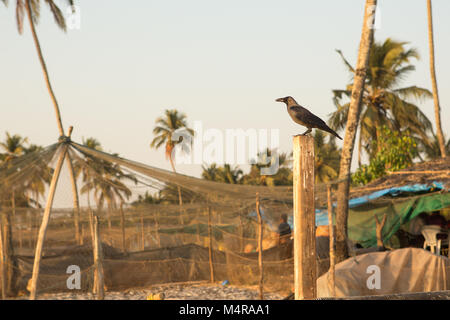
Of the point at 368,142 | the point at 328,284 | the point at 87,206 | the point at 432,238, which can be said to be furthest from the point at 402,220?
the point at 368,142

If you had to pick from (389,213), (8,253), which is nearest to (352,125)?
(389,213)

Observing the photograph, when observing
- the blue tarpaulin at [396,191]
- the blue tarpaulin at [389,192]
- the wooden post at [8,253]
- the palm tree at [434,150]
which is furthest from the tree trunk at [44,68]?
the palm tree at [434,150]

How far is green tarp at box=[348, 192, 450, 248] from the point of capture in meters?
13.0

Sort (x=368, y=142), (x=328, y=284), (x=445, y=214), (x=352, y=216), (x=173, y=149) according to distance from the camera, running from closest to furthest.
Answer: (x=328, y=284)
(x=445, y=214)
(x=352, y=216)
(x=368, y=142)
(x=173, y=149)

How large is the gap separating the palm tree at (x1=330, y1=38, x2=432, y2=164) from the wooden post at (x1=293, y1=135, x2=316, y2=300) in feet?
72.0

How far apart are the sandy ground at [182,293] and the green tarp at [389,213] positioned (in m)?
3.29

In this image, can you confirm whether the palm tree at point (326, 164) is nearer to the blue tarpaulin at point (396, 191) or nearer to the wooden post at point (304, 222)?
the blue tarpaulin at point (396, 191)

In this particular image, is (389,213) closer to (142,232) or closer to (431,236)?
(431,236)

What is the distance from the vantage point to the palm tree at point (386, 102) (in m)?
26.0

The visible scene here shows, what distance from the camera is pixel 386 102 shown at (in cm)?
2641

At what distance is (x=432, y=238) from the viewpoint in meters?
12.7
